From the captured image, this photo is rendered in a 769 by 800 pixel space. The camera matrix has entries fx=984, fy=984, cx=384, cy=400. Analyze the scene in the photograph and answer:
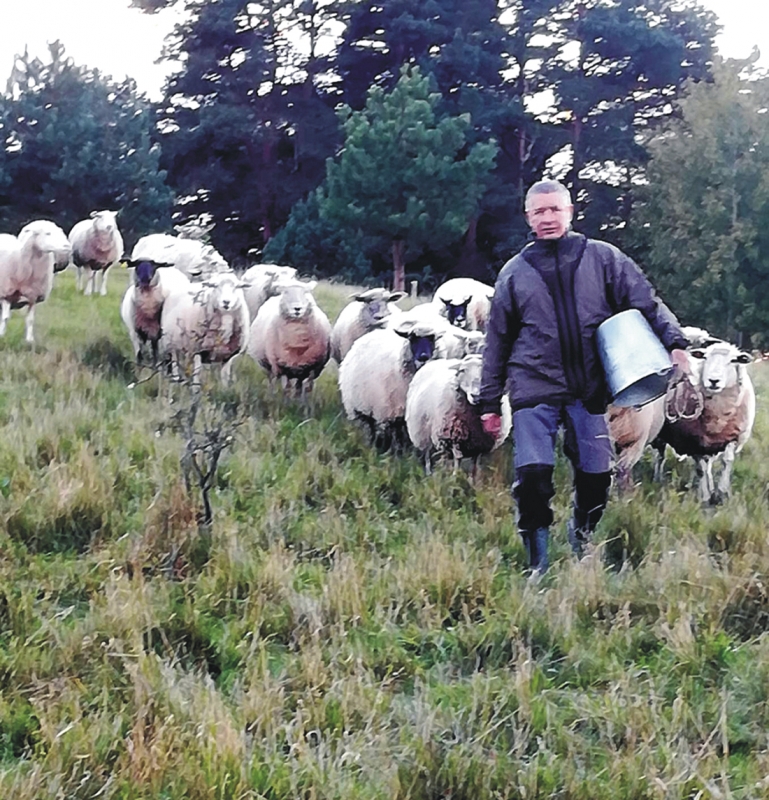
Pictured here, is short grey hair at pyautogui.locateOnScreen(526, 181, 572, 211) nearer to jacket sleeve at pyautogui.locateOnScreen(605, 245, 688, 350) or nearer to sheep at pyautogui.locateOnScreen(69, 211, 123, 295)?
jacket sleeve at pyautogui.locateOnScreen(605, 245, 688, 350)

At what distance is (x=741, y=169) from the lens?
27.9 metres

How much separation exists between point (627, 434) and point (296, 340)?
4005 millimetres

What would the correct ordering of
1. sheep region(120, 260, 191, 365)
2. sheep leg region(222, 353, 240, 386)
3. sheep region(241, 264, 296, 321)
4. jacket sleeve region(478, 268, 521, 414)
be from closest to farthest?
Answer: jacket sleeve region(478, 268, 521, 414) → sheep leg region(222, 353, 240, 386) → sheep region(120, 260, 191, 365) → sheep region(241, 264, 296, 321)

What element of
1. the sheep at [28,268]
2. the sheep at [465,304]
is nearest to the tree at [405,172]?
the sheep at [465,304]

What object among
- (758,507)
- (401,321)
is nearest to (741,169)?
(401,321)

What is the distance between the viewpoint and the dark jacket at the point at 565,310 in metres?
4.70

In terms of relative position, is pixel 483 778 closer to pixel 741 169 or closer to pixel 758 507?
pixel 758 507

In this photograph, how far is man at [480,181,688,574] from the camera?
470 cm

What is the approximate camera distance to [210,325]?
973 cm

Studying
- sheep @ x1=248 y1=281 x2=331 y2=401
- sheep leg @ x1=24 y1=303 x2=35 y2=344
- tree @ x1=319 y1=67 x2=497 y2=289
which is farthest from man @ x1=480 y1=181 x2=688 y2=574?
tree @ x1=319 y1=67 x2=497 y2=289

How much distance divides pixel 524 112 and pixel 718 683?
26156 mm

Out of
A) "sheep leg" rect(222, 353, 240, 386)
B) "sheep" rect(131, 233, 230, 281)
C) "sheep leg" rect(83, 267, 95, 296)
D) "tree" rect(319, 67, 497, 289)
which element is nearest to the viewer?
"sheep leg" rect(222, 353, 240, 386)

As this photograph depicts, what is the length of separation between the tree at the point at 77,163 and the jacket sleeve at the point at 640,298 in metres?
21.5

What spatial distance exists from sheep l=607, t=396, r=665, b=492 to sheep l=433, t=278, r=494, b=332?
182 inches
